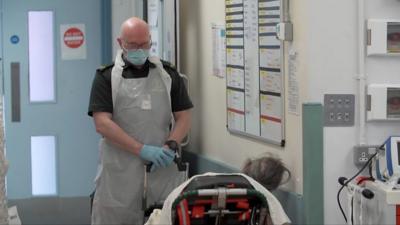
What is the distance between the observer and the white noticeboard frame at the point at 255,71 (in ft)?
12.6

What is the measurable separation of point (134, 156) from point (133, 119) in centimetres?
20

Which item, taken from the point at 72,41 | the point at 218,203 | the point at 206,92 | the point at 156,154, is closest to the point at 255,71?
the point at 156,154

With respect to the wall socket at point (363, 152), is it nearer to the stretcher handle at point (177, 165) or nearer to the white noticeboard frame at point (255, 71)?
the white noticeboard frame at point (255, 71)

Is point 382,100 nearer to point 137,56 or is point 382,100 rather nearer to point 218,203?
point 218,203

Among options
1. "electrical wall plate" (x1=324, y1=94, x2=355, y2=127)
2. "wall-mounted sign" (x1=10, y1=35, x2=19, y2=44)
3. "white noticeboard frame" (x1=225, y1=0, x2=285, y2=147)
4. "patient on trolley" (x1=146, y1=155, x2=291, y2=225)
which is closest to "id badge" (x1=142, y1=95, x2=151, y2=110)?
"white noticeboard frame" (x1=225, y1=0, x2=285, y2=147)

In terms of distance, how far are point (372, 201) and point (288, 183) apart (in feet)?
1.89

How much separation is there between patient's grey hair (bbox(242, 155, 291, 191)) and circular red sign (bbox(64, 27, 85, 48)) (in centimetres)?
276

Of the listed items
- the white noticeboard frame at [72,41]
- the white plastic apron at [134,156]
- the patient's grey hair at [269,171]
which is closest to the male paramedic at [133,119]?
the white plastic apron at [134,156]

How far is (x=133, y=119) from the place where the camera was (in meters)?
4.04

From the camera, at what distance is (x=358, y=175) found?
362 centimetres

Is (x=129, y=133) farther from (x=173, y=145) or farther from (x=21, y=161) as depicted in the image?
(x=21, y=161)

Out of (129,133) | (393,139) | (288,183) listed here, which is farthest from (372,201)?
(129,133)

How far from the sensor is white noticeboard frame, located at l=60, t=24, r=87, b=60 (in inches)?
238

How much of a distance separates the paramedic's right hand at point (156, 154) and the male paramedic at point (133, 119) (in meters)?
0.05
